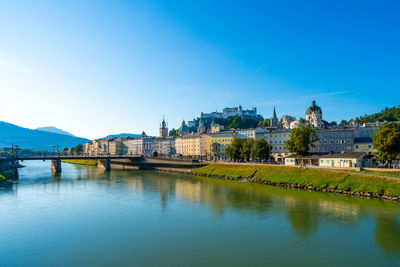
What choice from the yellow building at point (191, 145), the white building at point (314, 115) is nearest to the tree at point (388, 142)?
the white building at point (314, 115)

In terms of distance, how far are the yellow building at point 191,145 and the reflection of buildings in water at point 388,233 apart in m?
91.7

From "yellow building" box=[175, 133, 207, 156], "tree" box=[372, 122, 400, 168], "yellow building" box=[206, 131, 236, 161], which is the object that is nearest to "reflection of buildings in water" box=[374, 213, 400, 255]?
"tree" box=[372, 122, 400, 168]

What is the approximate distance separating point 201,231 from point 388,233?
1677cm

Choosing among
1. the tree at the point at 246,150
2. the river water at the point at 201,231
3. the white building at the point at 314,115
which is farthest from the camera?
the white building at the point at 314,115

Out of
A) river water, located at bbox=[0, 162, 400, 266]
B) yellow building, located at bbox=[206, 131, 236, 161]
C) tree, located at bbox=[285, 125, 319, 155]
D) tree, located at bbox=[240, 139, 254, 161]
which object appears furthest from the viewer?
yellow building, located at bbox=[206, 131, 236, 161]

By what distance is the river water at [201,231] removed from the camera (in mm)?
20547

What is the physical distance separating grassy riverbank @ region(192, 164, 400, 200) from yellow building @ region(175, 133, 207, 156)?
4476 centimetres

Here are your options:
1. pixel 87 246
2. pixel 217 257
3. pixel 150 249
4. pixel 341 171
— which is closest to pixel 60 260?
pixel 87 246

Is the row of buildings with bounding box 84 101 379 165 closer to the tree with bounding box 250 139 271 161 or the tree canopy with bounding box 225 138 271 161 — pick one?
the tree with bounding box 250 139 271 161

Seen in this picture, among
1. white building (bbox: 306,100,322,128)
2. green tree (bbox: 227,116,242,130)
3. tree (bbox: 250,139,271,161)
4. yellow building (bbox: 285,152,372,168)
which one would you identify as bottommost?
yellow building (bbox: 285,152,372,168)

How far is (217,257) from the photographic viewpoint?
20750mm

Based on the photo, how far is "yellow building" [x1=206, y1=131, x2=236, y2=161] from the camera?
10765cm

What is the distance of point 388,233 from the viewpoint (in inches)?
1008

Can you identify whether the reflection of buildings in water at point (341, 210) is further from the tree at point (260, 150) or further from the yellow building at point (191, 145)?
the yellow building at point (191, 145)
